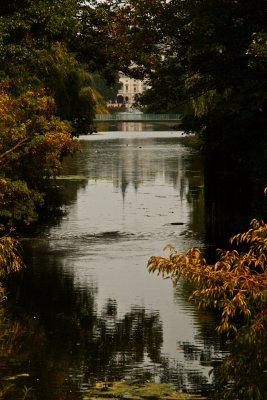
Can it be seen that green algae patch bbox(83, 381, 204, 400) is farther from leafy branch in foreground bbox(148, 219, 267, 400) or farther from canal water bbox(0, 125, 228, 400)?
leafy branch in foreground bbox(148, 219, 267, 400)

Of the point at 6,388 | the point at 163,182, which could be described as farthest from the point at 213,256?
the point at 163,182

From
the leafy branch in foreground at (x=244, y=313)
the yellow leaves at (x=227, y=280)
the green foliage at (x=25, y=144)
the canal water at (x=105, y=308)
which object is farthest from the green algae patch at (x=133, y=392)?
the green foliage at (x=25, y=144)

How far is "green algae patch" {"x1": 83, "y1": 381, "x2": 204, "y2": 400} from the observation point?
18641 millimetres

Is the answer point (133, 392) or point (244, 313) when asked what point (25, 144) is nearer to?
point (133, 392)

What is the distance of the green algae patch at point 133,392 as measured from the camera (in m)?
18.6

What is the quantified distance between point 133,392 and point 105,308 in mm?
8340

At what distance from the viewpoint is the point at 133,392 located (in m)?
19.0

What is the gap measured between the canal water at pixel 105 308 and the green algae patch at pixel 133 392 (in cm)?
28

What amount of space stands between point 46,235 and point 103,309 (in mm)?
13533

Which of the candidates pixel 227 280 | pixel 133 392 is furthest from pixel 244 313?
pixel 133 392

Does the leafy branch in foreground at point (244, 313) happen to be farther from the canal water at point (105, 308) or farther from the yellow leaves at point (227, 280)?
the canal water at point (105, 308)

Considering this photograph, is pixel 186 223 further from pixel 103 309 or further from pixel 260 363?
pixel 260 363

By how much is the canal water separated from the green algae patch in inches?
10.9

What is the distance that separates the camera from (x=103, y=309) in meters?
27.2
